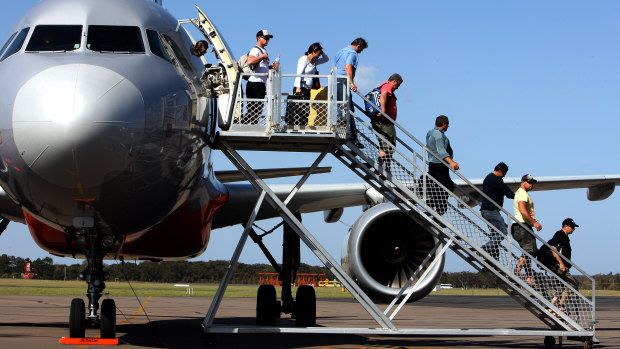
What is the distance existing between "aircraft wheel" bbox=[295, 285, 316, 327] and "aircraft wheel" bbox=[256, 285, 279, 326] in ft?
1.29

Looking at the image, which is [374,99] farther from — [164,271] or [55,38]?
[164,271]

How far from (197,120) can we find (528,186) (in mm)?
4874

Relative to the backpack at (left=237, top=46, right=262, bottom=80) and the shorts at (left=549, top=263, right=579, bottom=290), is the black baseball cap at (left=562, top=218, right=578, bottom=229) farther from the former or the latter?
the backpack at (left=237, top=46, right=262, bottom=80)

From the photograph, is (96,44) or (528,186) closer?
(96,44)

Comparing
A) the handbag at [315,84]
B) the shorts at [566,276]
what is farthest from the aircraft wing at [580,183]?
the handbag at [315,84]

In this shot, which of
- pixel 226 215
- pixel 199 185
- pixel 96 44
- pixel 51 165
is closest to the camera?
pixel 51 165

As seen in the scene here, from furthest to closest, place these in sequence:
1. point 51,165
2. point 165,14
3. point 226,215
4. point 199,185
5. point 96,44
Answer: point 226,215 < point 199,185 < point 165,14 < point 96,44 < point 51,165

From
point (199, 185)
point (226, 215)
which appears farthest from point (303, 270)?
point (199, 185)

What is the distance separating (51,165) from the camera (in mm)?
7387

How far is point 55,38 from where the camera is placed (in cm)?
852

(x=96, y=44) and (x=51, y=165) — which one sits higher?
(x=96, y=44)

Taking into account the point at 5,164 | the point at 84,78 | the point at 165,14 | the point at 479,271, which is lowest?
the point at 479,271

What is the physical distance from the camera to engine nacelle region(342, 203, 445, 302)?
12039 millimetres

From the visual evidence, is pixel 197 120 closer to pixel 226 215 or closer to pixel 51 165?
pixel 51 165
